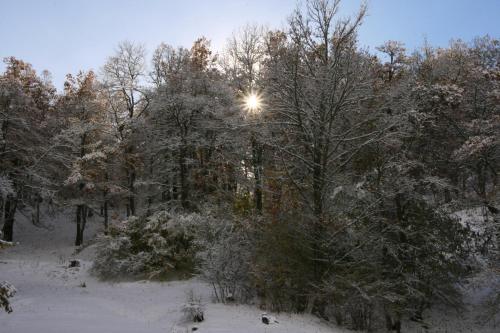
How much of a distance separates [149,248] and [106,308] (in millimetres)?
6536

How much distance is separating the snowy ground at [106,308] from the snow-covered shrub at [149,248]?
0.83 meters

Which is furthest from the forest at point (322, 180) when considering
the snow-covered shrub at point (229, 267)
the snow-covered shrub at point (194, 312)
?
the snow-covered shrub at point (194, 312)

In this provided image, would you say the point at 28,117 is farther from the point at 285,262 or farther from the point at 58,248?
the point at 285,262

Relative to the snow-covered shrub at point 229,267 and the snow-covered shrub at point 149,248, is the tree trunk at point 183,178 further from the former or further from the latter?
the snow-covered shrub at point 229,267

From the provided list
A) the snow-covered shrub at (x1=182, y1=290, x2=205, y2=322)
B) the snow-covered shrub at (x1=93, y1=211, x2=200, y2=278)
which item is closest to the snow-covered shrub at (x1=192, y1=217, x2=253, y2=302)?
the snow-covered shrub at (x1=182, y1=290, x2=205, y2=322)

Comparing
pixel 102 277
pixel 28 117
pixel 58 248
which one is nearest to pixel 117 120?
pixel 28 117

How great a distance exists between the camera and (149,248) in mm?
19031

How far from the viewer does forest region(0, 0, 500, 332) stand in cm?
1292

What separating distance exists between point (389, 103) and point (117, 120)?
22727 millimetres

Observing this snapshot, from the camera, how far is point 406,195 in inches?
634

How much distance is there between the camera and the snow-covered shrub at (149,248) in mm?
17953

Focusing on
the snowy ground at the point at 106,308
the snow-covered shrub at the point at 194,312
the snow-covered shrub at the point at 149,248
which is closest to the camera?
the snowy ground at the point at 106,308

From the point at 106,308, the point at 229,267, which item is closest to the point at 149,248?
the point at 106,308

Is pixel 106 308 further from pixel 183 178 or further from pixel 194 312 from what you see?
pixel 183 178
